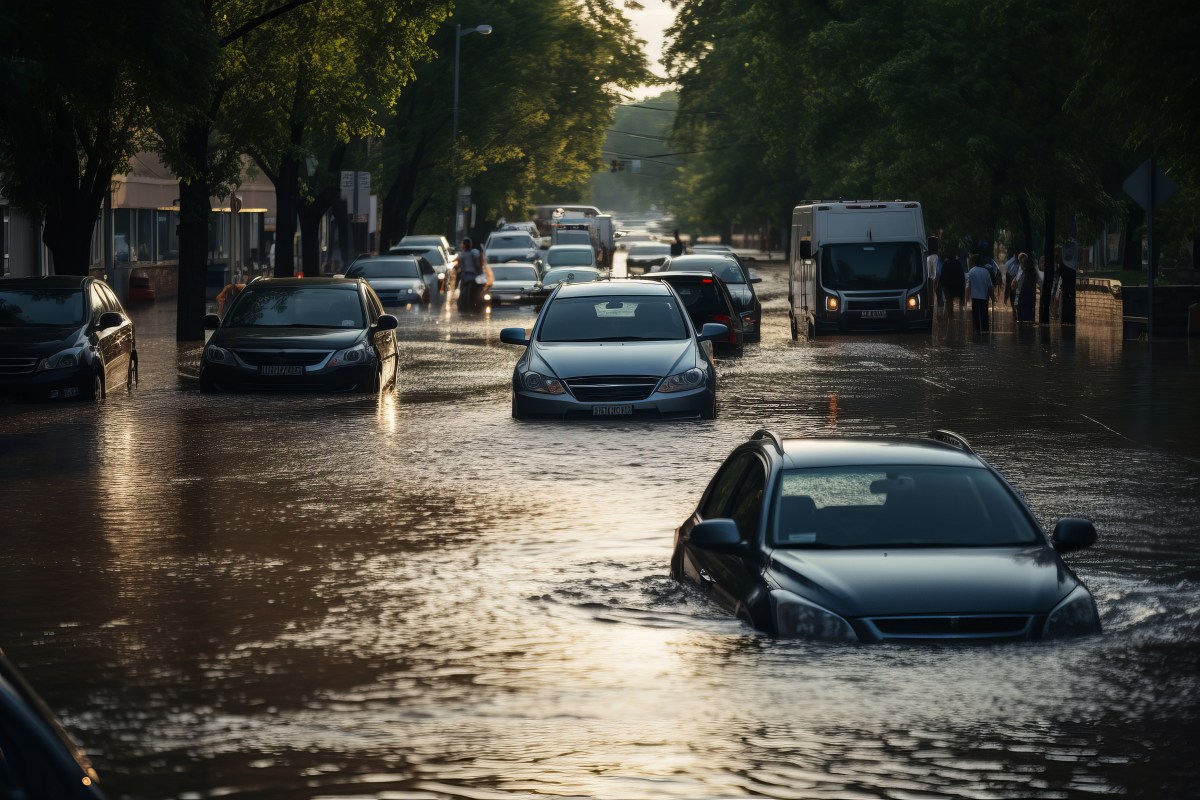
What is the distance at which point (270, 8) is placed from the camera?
36531 millimetres

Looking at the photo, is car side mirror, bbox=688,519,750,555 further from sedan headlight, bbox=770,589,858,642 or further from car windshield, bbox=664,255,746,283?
car windshield, bbox=664,255,746,283

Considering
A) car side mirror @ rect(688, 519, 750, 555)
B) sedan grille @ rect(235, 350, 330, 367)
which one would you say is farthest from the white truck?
car side mirror @ rect(688, 519, 750, 555)

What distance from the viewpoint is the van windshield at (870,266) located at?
39.9 meters

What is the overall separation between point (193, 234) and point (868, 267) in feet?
42.7

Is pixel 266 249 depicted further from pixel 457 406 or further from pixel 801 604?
pixel 801 604

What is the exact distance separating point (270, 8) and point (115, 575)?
26.4 meters

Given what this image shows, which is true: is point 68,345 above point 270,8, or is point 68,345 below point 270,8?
below

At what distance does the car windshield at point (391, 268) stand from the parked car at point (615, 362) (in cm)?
3092

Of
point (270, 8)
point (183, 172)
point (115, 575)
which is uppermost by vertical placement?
point (270, 8)

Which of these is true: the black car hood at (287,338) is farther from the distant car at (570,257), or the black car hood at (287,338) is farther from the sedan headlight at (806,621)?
the distant car at (570,257)

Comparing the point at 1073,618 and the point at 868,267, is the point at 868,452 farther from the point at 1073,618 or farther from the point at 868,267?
the point at 868,267

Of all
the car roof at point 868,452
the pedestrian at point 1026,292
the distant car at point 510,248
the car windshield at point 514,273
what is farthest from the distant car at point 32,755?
the distant car at point 510,248

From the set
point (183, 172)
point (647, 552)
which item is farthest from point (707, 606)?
point (183, 172)

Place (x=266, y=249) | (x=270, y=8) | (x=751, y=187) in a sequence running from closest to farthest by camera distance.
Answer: (x=270, y=8) → (x=266, y=249) → (x=751, y=187)
